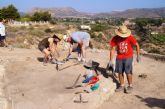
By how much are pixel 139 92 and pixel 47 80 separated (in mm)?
2248

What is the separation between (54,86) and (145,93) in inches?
88.3

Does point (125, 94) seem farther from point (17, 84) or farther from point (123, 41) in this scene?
point (17, 84)

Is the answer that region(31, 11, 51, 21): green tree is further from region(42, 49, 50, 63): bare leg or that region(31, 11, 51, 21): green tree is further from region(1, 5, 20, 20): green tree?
region(42, 49, 50, 63): bare leg

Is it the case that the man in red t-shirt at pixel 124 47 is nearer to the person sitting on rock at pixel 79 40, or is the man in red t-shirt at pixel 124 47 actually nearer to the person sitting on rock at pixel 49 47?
the person sitting on rock at pixel 79 40

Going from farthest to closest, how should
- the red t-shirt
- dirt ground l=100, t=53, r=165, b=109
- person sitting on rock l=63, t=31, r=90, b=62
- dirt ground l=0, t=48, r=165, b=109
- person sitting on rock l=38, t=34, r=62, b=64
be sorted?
person sitting on rock l=63, t=31, r=90, b=62 < person sitting on rock l=38, t=34, r=62, b=64 < the red t-shirt < dirt ground l=100, t=53, r=165, b=109 < dirt ground l=0, t=48, r=165, b=109

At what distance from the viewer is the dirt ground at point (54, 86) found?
285 inches

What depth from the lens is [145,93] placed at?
28.5 feet

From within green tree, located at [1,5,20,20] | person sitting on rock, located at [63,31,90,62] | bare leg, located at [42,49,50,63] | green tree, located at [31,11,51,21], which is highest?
person sitting on rock, located at [63,31,90,62]

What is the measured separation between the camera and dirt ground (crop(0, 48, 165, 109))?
23.7 feet

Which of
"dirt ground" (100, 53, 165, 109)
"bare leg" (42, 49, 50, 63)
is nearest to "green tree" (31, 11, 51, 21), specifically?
"dirt ground" (100, 53, 165, 109)

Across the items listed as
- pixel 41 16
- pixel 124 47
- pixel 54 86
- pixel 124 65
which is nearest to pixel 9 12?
pixel 41 16

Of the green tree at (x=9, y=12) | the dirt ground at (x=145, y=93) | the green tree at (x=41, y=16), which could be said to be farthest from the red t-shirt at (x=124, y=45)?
the green tree at (x=41, y=16)

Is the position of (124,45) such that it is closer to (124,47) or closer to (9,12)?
(124,47)

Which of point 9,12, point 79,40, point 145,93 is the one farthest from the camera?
point 9,12
